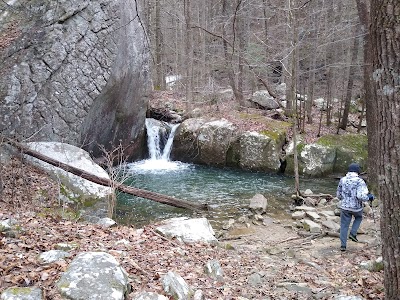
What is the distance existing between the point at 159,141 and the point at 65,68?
267 inches

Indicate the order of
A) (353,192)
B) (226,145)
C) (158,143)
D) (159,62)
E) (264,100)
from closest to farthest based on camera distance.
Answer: (353,192), (226,145), (158,143), (264,100), (159,62)

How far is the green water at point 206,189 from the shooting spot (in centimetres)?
1005

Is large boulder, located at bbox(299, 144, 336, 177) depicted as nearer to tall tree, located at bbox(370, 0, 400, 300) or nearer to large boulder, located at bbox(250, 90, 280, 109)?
large boulder, located at bbox(250, 90, 280, 109)

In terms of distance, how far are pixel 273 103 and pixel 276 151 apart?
15.5 ft

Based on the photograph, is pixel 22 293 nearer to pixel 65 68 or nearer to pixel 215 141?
pixel 65 68

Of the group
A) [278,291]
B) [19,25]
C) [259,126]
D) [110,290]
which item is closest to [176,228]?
[278,291]

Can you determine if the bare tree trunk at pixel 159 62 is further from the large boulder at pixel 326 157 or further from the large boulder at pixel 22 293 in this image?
the large boulder at pixel 22 293

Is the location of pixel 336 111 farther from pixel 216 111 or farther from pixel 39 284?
pixel 39 284

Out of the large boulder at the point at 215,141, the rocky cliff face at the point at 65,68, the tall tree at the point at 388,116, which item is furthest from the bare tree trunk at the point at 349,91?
the tall tree at the point at 388,116

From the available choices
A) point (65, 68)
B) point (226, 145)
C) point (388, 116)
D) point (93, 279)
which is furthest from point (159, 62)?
point (388, 116)

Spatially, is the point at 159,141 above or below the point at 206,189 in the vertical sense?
above

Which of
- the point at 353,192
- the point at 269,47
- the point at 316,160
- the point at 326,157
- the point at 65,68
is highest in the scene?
the point at 269,47

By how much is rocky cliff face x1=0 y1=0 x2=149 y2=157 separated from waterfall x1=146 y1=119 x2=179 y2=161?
308 cm

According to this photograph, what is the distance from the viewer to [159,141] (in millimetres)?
17875
